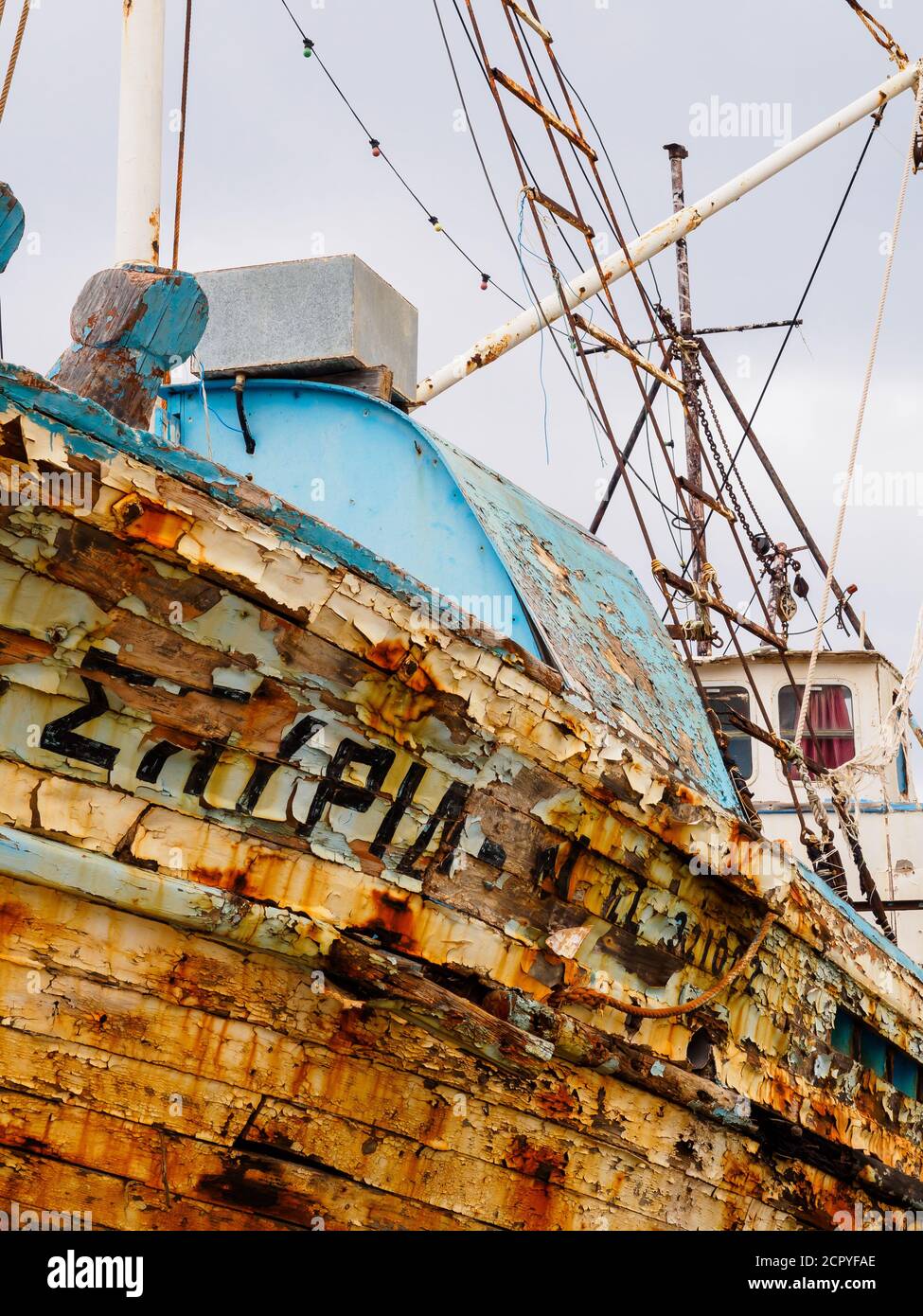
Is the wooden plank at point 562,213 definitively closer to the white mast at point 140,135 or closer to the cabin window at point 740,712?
the white mast at point 140,135

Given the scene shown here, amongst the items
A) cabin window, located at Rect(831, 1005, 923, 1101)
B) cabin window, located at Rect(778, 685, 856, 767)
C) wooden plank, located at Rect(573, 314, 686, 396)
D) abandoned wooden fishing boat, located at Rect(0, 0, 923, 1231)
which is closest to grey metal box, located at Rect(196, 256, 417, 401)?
abandoned wooden fishing boat, located at Rect(0, 0, 923, 1231)

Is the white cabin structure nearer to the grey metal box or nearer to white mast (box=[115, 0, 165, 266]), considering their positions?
the grey metal box

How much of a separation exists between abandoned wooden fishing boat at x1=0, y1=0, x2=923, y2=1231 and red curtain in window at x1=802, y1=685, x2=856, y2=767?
614cm

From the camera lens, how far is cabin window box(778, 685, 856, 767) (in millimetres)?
11648

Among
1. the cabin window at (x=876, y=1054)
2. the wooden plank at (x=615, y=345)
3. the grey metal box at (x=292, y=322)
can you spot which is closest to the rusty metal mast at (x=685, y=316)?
the wooden plank at (x=615, y=345)

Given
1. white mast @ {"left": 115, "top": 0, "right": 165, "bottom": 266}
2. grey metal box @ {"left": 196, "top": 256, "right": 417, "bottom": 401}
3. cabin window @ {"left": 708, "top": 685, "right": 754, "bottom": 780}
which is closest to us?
white mast @ {"left": 115, "top": 0, "right": 165, "bottom": 266}

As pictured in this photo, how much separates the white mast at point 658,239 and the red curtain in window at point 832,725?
13.4 feet

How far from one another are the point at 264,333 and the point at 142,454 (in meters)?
2.63

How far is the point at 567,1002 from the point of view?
4.52 meters

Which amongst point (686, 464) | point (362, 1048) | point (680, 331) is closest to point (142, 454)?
point (362, 1048)

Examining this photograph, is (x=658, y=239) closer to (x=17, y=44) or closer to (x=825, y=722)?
(x=825, y=722)

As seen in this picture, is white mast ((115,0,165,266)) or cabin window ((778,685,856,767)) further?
cabin window ((778,685,856,767))

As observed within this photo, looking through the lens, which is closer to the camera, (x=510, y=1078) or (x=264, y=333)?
(x=510, y=1078)

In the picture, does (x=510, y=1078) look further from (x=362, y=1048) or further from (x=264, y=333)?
(x=264, y=333)
